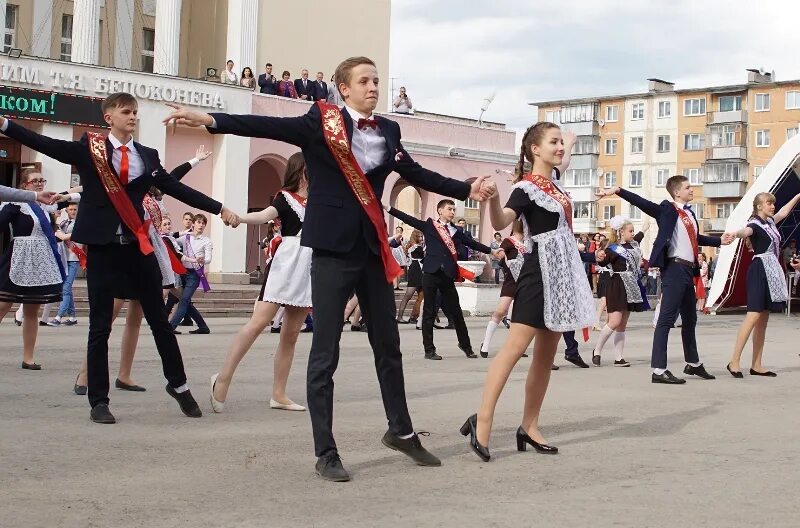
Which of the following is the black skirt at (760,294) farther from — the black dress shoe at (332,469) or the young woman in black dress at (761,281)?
the black dress shoe at (332,469)

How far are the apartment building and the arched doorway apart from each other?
164 feet

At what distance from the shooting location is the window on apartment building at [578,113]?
328ft

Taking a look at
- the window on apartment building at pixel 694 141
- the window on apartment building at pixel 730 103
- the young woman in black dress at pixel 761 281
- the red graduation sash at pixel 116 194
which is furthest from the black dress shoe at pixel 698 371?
the window on apartment building at pixel 694 141

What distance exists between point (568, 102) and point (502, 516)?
322 ft

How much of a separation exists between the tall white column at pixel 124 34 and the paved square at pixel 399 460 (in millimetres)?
32454

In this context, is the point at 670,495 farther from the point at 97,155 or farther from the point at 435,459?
the point at 97,155

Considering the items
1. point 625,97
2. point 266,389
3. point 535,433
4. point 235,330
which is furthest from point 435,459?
point 625,97

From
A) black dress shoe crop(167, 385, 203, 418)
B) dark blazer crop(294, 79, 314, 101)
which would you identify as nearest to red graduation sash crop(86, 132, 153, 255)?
black dress shoe crop(167, 385, 203, 418)

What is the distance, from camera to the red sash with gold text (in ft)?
23.6

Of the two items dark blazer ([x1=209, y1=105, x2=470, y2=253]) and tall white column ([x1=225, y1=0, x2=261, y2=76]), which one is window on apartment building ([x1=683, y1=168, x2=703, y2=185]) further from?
dark blazer ([x1=209, y1=105, x2=470, y2=253])

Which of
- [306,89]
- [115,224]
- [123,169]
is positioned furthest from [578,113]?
[115,224]

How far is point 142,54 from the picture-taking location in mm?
43438

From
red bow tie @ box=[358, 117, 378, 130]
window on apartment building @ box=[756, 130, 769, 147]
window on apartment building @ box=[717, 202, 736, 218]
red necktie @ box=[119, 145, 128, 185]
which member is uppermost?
window on apartment building @ box=[756, 130, 769, 147]

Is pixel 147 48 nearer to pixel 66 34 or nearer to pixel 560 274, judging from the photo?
pixel 66 34
